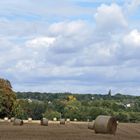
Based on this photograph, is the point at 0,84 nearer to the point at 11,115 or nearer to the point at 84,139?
the point at 11,115

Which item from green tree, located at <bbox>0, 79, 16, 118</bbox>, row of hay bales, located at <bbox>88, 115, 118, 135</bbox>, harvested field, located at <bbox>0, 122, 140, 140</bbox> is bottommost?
harvested field, located at <bbox>0, 122, 140, 140</bbox>

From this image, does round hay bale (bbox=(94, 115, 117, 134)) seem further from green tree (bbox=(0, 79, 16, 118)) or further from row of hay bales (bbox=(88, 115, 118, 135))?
green tree (bbox=(0, 79, 16, 118))

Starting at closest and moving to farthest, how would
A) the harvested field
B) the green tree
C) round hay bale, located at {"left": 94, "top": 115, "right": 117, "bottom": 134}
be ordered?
the harvested field → round hay bale, located at {"left": 94, "top": 115, "right": 117, "bottom": 134} → the green tree

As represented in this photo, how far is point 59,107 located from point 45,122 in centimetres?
11120

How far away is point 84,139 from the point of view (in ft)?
112

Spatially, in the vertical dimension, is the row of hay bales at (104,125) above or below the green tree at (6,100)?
below

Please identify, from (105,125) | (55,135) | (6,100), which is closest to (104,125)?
(105,125)

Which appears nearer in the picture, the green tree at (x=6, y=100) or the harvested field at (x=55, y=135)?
the harvested field at (x=55, y=135)

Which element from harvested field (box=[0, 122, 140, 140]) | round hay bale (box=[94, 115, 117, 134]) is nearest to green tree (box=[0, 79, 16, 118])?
harvested field (box=[0, 122, 140, 140])

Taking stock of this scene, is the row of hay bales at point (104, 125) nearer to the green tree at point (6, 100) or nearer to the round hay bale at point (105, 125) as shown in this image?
the round hay bale at point (105, 125)

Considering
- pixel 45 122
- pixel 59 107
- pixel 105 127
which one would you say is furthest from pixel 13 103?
pixel 59 107

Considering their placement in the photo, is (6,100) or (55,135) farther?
(6,100)

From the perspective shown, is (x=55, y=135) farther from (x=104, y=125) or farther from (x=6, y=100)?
(x=6, y=100)

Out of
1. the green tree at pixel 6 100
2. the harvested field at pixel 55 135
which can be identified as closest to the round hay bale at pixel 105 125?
the harvested field at pixel 55 135
